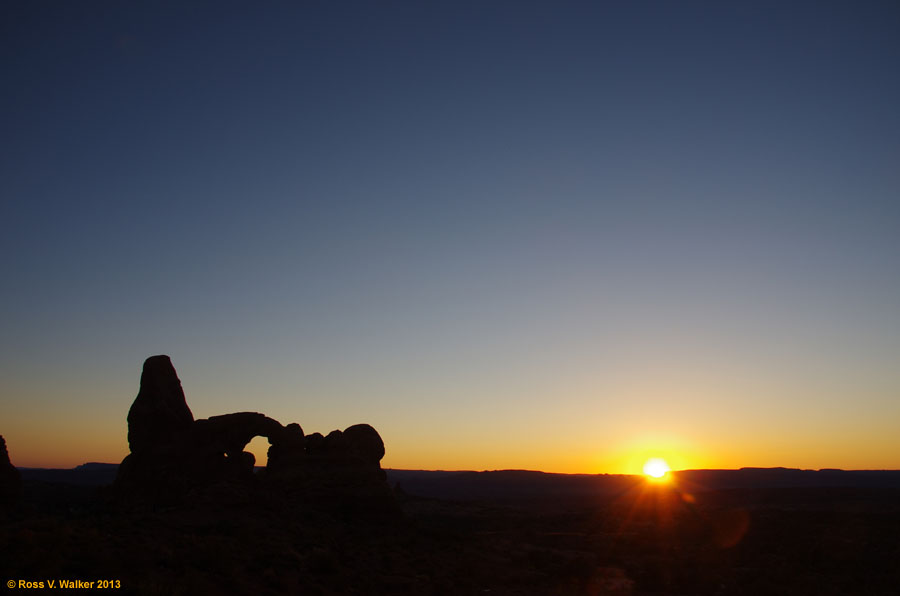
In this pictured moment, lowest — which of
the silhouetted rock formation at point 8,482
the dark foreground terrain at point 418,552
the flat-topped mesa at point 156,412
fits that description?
the dark foreground terrain at point 418,552

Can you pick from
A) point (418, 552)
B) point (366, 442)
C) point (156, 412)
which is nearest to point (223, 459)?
point (156, 412)

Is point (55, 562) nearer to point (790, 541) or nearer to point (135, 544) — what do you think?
point (135, 544)

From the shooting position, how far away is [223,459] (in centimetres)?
3828

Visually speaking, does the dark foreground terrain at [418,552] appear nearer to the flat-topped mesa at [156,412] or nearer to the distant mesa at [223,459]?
the distant mesa at [223,459]

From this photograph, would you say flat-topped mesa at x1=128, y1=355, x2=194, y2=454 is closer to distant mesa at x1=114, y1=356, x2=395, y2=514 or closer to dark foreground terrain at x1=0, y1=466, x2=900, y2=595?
distant mesa at x1=114, y1=356, x2=395, y2=514

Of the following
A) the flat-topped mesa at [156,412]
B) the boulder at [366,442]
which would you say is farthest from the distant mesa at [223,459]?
the boulder at [366,442]

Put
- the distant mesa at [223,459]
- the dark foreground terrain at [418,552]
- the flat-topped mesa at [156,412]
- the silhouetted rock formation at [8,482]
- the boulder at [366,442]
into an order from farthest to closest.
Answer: the boulder at [366,442]
the flat-topped mesa at [156,412]
the distant mesa at [223,459]
the silhouetted rock formation at [8,482]
the dark foreground terrain at [418,552]

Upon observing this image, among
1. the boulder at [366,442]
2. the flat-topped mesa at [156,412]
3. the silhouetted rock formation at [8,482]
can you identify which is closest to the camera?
the silhouetted rock formation at [8,482]

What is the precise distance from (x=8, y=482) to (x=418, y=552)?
21073 millimetres

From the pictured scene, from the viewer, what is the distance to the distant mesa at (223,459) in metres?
36.4

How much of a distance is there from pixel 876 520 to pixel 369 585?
1971 inches

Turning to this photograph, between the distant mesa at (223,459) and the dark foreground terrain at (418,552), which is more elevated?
the distant mesa at (223,459)

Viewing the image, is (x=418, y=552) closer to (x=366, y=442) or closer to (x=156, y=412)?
(x=366, y=442)

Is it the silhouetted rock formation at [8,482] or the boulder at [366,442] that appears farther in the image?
the boulder at [366,442]
